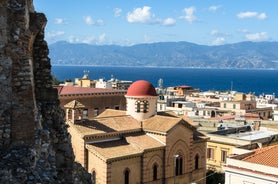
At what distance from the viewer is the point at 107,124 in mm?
28031

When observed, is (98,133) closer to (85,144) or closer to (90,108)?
(85,144)

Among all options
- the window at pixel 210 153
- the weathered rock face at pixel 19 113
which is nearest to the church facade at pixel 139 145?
the window at pixel 210 153

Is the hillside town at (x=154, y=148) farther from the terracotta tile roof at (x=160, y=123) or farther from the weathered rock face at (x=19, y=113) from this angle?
the weathered rock face at (x=19, y=113)

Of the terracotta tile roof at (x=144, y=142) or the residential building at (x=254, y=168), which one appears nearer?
the residential building at (x=254, y=168)

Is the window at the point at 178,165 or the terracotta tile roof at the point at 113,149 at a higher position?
the terracotta tile roof at the point at 113,149

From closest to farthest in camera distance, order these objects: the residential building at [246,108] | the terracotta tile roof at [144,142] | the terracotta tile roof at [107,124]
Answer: the terracotta tile roof at [107,124], the terracotta tile roof at [144,142], the residential building at [246,108]

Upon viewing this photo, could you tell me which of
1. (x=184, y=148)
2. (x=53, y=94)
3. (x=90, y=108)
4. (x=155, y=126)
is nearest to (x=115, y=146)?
(x=155, y=126)

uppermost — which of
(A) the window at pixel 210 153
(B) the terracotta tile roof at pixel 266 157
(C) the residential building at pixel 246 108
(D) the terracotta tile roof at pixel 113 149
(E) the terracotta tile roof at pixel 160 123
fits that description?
(E) the terracotta tile roof at pixel 160 123

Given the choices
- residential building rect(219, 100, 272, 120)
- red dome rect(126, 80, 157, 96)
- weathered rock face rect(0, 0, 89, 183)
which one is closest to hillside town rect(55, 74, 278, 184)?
red dome rect(126, 80, 157, 96)

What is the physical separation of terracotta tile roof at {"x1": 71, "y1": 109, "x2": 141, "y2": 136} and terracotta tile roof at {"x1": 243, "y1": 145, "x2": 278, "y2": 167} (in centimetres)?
922

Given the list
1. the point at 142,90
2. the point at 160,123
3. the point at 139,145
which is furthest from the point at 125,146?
the point at 142,90

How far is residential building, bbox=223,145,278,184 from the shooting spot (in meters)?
20.3

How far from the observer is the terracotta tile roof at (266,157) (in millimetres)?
21406

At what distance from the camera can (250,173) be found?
2098cm
